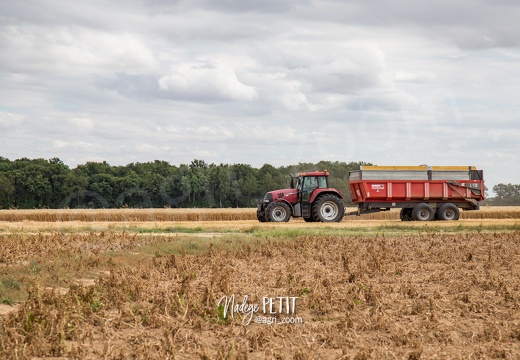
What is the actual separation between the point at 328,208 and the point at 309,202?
1.06 meters

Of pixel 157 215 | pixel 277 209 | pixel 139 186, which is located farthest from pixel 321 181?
pixel 139 186

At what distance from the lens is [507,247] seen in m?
21.7

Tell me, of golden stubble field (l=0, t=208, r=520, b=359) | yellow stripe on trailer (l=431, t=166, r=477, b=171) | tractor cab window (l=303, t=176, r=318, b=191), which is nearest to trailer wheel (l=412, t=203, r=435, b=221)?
yellow stripe on trailer (l=431, t=166, r=477, b=171)

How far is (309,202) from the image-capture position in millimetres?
34719

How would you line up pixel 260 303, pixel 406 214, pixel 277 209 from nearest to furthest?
pixel 260 303 → pixel 277 209 → pixel 406 214

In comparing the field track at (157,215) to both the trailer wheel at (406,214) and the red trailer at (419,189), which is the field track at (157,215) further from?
the red trailer at (419,189)

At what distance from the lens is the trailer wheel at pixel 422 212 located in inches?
1480

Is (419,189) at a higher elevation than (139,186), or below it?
below

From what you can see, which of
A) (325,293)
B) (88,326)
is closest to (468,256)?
(325,293)

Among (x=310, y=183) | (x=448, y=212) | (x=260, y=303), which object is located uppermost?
(x=310, y=183)

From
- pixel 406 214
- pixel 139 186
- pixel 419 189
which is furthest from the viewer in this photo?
pixel 139 186

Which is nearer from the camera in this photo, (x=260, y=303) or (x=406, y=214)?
(x=260, y=303)

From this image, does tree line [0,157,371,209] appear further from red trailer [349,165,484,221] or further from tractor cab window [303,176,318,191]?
tractor cab window [303,176,318,191]

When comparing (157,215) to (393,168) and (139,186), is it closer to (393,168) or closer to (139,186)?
(393,168)
